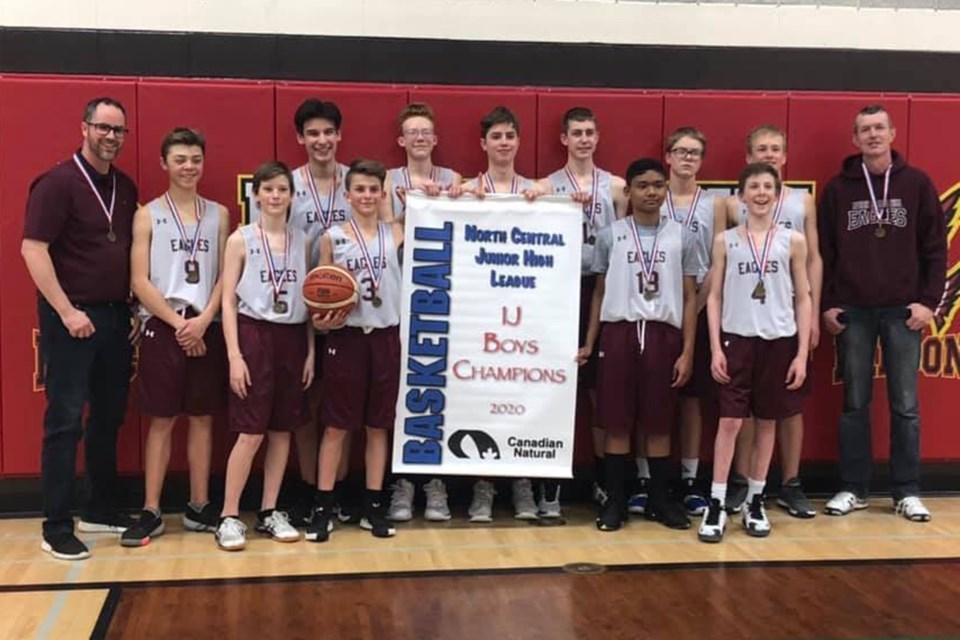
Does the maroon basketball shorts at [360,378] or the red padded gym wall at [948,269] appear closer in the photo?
the maroon basketball shorts at [360,378]

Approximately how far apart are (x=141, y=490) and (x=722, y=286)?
315 cm

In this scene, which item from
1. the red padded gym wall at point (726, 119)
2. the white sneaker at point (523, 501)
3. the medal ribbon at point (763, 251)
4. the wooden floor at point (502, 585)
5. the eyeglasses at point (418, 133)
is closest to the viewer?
the wooden floor at point (502, 585)

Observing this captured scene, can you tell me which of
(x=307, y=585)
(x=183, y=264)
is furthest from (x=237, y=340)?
(x=307, y=585)

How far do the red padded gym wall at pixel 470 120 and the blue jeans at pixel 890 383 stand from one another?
75.8 inches

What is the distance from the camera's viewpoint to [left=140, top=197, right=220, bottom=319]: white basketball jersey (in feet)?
13.5

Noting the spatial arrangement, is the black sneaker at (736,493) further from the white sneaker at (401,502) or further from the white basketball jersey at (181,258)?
the white basketball jersey at (181,258)

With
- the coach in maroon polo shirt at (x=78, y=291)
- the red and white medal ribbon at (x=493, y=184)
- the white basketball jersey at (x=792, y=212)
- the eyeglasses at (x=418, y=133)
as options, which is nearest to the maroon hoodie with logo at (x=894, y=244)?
the white basketball jersey at (x=792, y=212)

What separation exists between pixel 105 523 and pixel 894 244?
4.20 meters

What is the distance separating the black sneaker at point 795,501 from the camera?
459cm

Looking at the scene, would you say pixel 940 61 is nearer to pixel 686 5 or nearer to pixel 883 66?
pixel 883 66

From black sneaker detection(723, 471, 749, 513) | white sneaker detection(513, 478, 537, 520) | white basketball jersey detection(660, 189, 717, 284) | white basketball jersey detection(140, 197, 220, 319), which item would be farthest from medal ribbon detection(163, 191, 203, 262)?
black sneaker detection(723, 471, 749, 513)

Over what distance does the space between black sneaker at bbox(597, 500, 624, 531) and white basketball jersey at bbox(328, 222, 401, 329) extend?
140cm

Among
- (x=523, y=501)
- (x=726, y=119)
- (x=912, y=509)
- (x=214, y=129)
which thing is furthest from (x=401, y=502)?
(x=726, y=119)

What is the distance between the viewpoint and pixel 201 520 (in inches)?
168
